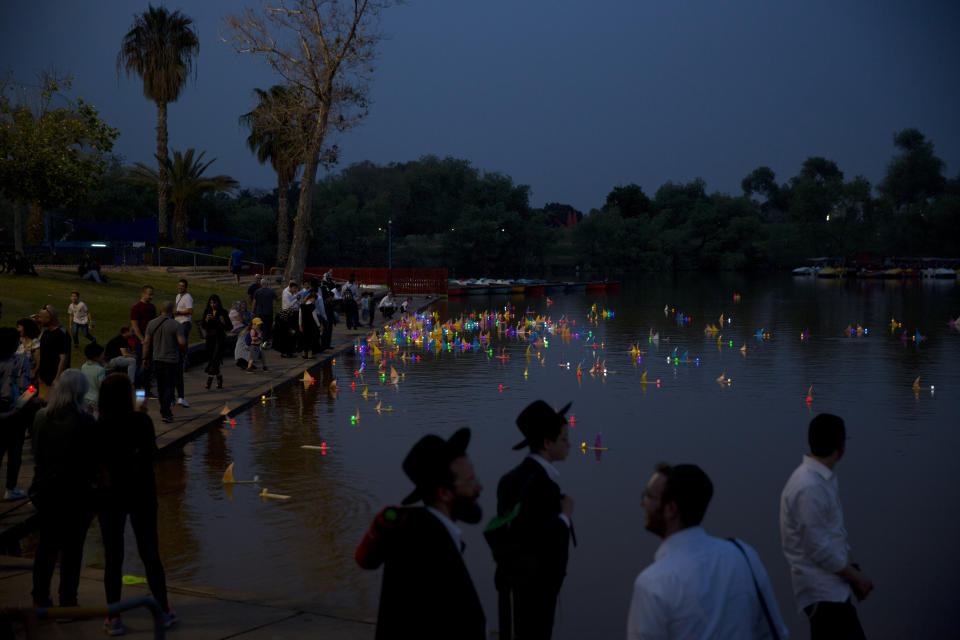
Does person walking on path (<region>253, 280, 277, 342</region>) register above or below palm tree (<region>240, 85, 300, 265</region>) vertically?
below

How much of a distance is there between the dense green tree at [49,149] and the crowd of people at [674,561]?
109ft

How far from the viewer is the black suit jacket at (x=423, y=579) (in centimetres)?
370

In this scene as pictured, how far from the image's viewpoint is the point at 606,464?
12.0 m

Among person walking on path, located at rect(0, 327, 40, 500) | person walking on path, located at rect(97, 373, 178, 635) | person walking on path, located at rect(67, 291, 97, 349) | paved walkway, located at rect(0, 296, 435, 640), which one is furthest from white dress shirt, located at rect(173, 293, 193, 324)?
person walking on path, located at rect(97, 373, 178, 635)

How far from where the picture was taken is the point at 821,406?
16797 millimetres

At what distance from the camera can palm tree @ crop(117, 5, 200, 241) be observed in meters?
52.0

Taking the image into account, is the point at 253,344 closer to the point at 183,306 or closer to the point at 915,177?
the point at 183,306

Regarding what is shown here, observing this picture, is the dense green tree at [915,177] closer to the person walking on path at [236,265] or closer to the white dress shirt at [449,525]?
the person walking on path at [236,265]

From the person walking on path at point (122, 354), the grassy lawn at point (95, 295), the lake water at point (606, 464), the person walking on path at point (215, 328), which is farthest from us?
the grassy lawn at point (95, 295)

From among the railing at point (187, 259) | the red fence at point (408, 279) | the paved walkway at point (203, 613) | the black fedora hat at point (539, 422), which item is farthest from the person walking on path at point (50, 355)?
the red fence at point (408, 279)

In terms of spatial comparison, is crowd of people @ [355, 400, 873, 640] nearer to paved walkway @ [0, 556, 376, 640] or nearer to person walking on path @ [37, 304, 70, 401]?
paved walkway @ [0, 556, 376, 640]

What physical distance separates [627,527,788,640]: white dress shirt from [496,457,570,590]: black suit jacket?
1388mm

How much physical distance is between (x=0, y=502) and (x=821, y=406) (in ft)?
43.5

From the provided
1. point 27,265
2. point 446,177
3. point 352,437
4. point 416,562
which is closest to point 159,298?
point 27,265
